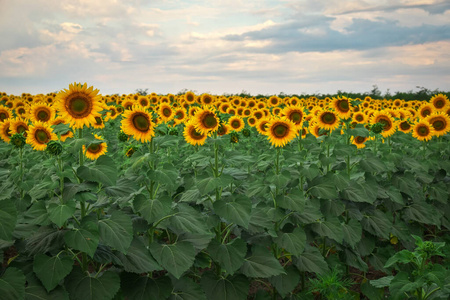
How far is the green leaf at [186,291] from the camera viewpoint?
12.8 ft

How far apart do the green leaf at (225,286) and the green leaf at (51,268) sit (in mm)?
1430

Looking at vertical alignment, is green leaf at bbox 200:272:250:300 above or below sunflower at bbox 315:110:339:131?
below

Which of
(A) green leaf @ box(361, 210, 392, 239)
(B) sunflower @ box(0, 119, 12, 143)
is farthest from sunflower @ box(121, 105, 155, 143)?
(A) green leaf @ box(361, 210, 392, 239)

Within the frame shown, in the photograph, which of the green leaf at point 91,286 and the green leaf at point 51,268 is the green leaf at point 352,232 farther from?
the green leaf at point 51,268

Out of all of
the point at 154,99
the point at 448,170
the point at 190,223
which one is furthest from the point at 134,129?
the point at 154,99

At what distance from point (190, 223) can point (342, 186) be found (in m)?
2.31

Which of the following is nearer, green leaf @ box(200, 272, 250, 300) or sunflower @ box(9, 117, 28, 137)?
green leaf @ box(200, 272, 250, 300)

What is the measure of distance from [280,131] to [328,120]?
110 cm

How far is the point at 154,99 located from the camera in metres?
15.3

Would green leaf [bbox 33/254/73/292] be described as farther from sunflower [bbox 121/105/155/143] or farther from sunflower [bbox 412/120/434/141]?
sunflower [bbox 412/120/434/141]

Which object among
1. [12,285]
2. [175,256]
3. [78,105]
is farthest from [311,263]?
[12,285]

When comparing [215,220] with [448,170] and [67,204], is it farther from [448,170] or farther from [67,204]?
[448,170]

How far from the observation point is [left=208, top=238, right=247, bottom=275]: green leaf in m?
4.04

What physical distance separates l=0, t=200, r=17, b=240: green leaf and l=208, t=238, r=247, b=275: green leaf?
180cm
